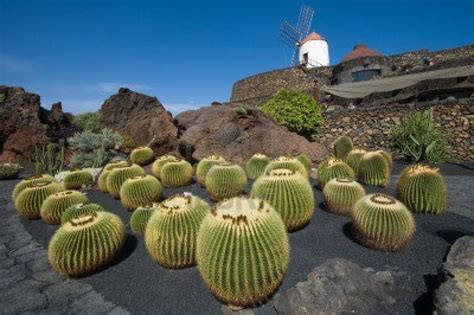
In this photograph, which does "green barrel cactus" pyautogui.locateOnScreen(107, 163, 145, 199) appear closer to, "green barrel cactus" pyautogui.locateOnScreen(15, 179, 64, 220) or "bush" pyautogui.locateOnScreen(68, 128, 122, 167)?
"green barrel cactus" pyautogui.locateOnScreen(15, 179, 64, 220)

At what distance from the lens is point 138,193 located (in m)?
6.29

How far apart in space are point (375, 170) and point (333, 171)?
1319mm

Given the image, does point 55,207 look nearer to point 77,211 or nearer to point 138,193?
point 77,211

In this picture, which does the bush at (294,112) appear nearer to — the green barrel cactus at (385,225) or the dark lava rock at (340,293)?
the green barrel cactus at (385,225)

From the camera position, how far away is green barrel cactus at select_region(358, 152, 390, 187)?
7141 millimetres

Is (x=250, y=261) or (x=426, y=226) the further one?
(x=426, y=226)

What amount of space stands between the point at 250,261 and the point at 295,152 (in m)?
7.26

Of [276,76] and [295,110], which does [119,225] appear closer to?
[295,110]

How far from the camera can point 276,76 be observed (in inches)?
1291

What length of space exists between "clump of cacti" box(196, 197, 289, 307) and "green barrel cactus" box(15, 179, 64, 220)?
5143 mm

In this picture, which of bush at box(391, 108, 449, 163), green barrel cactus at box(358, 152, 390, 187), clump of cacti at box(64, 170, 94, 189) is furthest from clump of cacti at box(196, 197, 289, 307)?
bush at box(391, 108, 449, 163)

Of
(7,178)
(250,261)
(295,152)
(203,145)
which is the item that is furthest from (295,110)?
(7,178)

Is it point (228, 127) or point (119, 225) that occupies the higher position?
point (228, 127)

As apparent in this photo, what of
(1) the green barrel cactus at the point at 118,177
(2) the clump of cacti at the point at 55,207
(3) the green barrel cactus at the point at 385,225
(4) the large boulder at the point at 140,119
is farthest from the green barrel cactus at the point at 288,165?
(4) the large boulder at the point at 140,119
